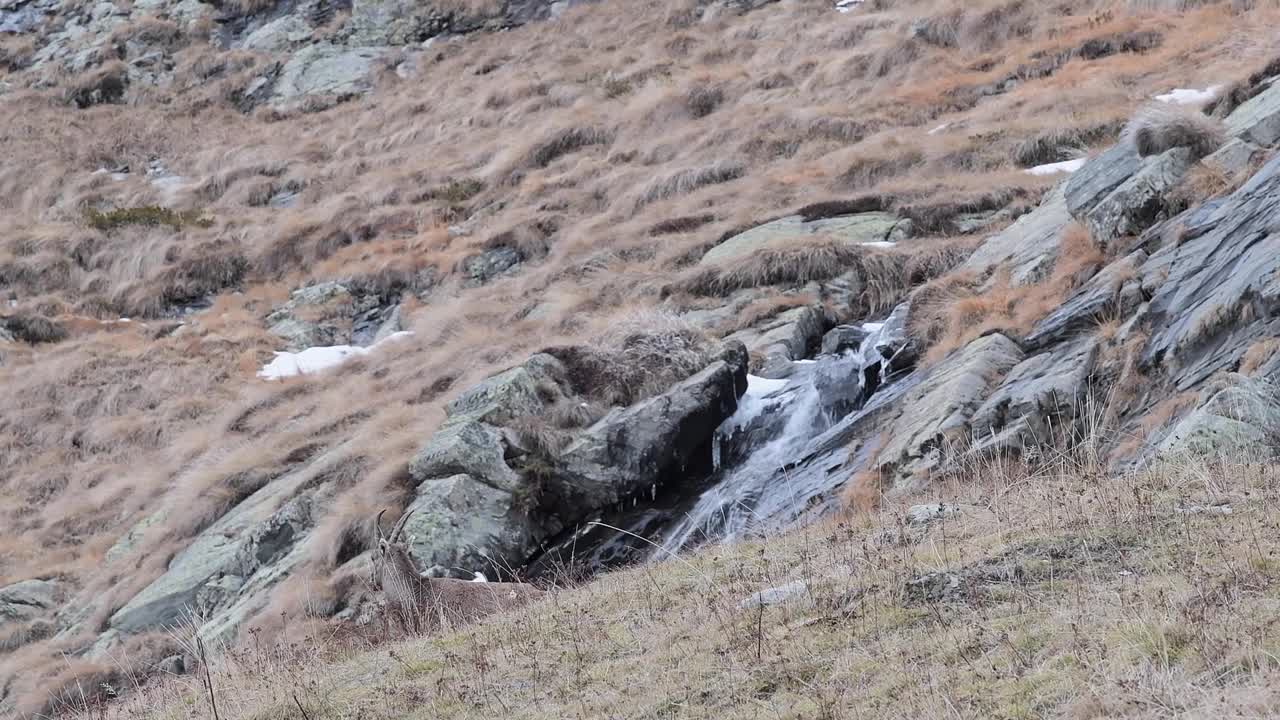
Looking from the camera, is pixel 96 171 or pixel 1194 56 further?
pixel 96 171

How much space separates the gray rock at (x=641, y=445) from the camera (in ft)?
36.6

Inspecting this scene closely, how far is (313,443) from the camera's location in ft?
45.8

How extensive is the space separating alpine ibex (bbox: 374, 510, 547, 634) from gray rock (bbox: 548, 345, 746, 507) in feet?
7.29

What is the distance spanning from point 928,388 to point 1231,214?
2.48 m

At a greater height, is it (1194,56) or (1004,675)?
(1004,675)

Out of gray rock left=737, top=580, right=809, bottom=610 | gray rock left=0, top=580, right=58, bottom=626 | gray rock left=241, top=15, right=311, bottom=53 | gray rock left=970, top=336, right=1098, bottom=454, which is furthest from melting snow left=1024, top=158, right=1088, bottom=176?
gray rock left=241, top=15, right=311, bottom=53

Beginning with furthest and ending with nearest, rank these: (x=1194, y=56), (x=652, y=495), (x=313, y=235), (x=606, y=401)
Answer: (x=313, y=235) < (x=1194, y=56) < (x=606, y=401) < (x=652, y=495)

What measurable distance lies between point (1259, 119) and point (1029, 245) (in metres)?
2.25

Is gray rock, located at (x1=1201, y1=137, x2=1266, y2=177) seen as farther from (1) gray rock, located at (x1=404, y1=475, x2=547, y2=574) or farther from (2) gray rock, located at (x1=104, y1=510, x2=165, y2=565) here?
(2) gray rock, located at (x1=104, y1=510, x2=165, y2=565)

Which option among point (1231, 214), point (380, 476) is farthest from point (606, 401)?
point (1231, 214)

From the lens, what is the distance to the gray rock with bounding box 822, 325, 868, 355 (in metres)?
12.3

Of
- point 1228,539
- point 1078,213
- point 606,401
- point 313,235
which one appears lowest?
point 313,235

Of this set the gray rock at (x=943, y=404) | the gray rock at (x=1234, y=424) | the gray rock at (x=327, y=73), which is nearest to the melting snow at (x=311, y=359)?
the gray rock at (x=943, y=404)

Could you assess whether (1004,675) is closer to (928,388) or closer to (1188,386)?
(1188,386)
